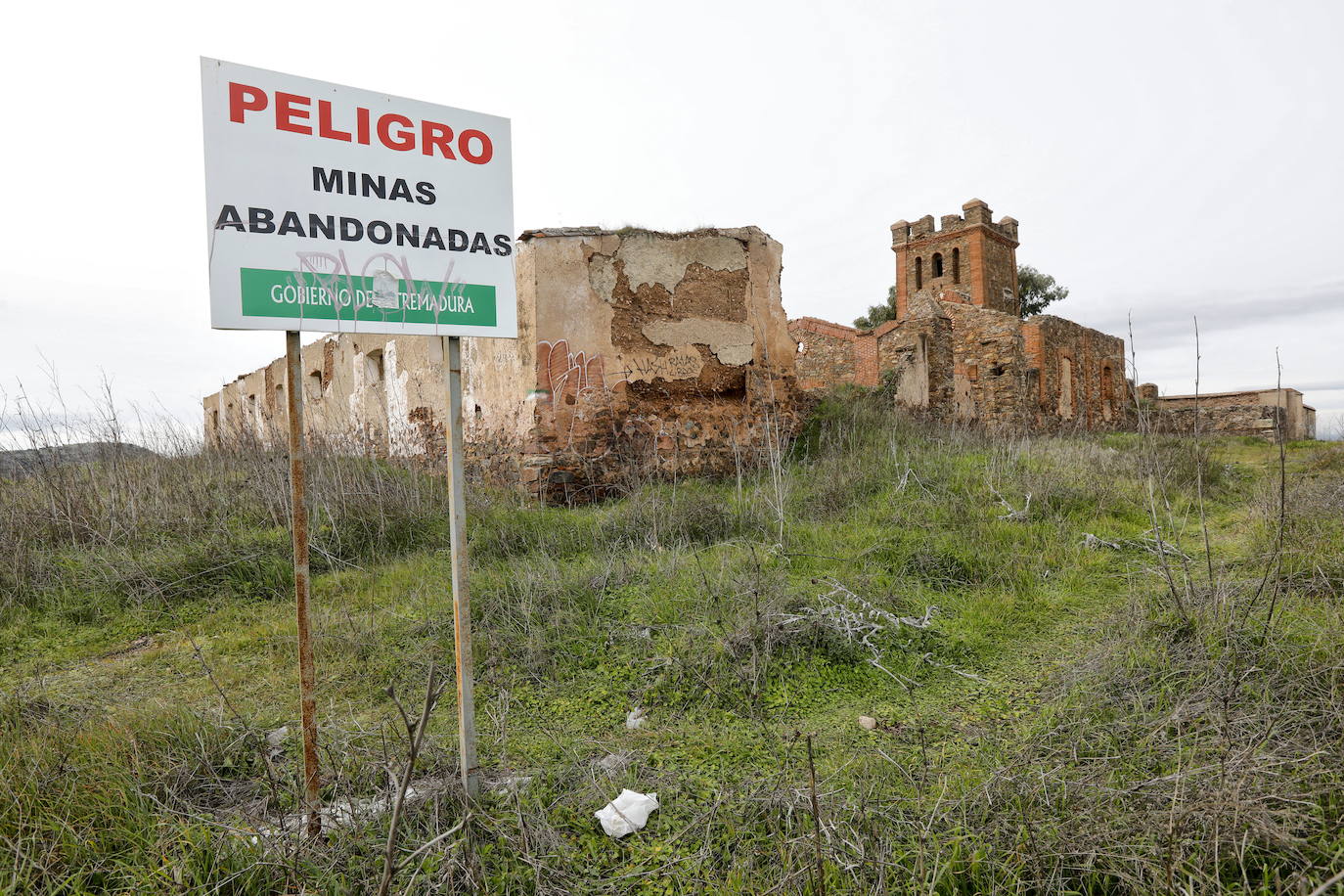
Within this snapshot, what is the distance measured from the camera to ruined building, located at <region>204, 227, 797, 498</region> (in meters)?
6.97

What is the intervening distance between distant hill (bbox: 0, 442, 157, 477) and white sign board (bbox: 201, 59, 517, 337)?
528cm

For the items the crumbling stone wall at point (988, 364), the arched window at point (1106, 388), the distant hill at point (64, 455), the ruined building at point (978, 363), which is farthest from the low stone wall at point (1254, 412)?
the distant hill at point (64, 455)

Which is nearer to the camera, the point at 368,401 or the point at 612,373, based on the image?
the point at 612,373

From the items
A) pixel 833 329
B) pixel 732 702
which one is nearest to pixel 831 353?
pixel 833 329

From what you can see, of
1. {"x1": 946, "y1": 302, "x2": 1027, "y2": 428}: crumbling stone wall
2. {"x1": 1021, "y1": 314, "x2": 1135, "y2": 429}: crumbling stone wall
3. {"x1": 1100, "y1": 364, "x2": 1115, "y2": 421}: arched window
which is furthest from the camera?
{"x1": 1100, "y1": 364, "x2": 1115, "y2": 421}: arched window

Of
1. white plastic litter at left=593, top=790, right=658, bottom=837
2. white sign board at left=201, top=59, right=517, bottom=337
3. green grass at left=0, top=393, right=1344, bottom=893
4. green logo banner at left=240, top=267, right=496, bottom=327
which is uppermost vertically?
white sign board at left=201, top=59, right=517, bottom=337

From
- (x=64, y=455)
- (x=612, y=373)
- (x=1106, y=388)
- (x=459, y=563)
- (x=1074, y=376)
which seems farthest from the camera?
(x=1106, y=388)

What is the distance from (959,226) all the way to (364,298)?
2606 centimetres

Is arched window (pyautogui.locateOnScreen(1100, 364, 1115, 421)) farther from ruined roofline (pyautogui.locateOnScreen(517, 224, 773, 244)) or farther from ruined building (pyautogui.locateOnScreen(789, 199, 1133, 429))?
ruined roofline (pyautogui.locateOnScreen(517, 224, 773, 244))

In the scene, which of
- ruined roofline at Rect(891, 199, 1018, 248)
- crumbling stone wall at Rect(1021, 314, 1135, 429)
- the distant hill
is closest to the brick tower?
ruined roofline at Rect(891, 199, 1018, 248)

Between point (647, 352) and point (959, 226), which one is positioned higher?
point (959, 226)

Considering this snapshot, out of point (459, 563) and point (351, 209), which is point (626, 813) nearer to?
point (459, 563)

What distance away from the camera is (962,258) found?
79.9 feet

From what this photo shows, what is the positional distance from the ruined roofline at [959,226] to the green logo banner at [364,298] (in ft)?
83.1
